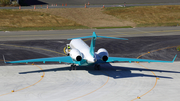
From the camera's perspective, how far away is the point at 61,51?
168 ft

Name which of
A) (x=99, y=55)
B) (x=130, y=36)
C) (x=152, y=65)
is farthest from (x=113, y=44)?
(x=99, y=55)

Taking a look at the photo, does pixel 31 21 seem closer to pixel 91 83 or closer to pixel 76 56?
pixel 76 56

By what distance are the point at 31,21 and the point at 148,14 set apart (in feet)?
126

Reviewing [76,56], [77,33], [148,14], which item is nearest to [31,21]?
[77,33]

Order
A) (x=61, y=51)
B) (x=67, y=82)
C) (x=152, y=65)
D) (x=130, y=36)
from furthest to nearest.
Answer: (x=130, y=36) < (x=61, y=51) < (x=152, y=65) < (x=67, y=82)

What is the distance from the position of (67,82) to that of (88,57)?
13.3ft

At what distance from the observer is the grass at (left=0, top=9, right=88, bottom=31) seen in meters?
76.2

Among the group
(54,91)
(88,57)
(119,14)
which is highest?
(119,14)

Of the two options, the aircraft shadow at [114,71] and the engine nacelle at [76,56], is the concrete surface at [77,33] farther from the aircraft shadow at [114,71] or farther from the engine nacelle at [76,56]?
the engine nacelle at [76,56]

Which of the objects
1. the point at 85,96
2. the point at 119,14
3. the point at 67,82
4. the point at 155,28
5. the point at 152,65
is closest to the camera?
the point at 85,96

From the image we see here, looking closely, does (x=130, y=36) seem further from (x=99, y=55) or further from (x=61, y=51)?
(x=99, y=55)

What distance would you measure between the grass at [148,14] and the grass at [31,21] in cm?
1740

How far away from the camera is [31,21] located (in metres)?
79.2

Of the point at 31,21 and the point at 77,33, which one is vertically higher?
the point at 31,21
